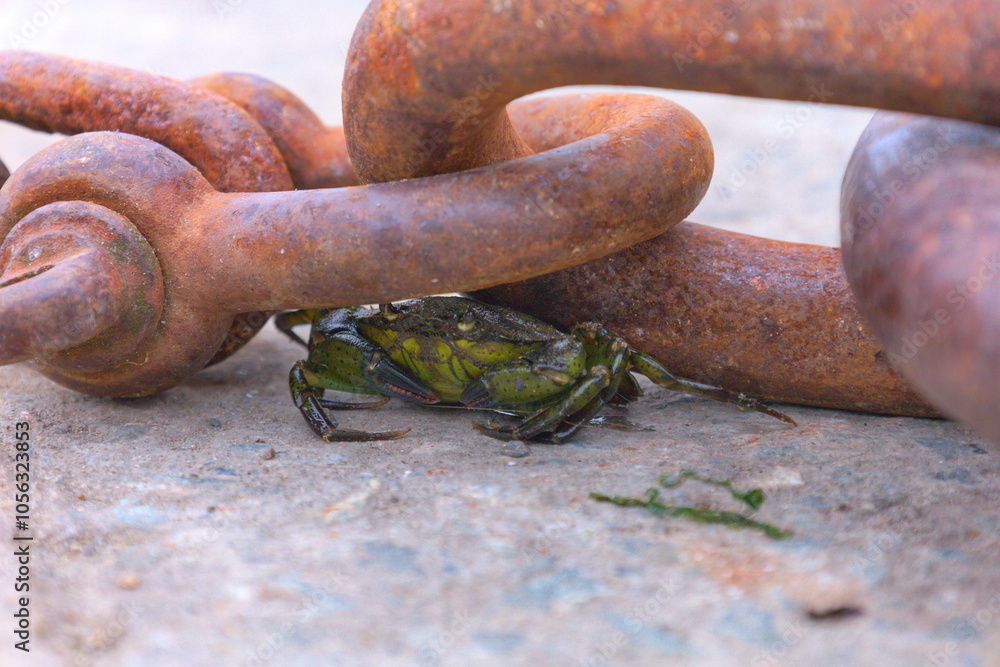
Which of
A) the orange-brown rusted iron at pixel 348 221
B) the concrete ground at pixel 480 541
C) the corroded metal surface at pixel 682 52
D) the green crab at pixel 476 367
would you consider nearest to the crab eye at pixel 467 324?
the green crab at pixel 476 367

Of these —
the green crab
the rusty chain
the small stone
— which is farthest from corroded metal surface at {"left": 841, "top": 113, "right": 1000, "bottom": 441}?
the small stone

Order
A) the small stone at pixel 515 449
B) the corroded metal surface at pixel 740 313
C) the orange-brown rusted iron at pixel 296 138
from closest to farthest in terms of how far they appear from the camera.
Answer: the small stone at pixel 515 449
the corroded metal surface at pixel 740 313
the orange-brown rusted iron at pixel 296 138

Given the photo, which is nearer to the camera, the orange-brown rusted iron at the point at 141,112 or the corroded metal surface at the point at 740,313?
the corroded metal surface at the point at 740,313

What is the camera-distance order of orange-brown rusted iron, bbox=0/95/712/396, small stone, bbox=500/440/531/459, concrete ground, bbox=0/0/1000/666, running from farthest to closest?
small stone, bbox=500/440/531/459, orange-brown rusted iron, bbox=0/95/712/396, concrete ground, bbox=0/0/1000/666

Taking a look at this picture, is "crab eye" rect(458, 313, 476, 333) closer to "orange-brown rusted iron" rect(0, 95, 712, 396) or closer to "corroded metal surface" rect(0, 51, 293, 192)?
"orange-brown rusted iron" rect(0, 95, 712, 396)

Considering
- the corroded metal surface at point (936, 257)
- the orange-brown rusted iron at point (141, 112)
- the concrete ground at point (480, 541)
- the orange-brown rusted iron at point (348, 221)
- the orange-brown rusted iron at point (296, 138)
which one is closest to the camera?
the corroded metal surface at point (936, 257)

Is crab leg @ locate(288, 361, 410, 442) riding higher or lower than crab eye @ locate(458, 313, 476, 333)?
lower

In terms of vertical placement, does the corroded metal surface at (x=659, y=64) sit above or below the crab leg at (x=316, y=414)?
above

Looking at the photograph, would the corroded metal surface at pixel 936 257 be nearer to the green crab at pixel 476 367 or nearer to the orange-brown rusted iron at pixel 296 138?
the green crab at pixel 476 367
